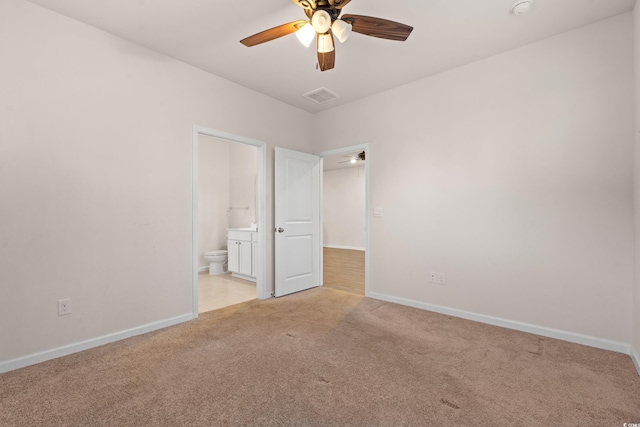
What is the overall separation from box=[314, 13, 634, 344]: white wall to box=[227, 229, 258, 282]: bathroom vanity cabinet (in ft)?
6.81

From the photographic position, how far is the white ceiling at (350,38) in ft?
7.52

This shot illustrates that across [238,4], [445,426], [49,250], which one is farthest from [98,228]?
[445,426]

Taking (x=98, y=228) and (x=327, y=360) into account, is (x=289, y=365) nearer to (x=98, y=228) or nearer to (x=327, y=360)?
(x=327, y=360)

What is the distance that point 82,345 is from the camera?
8.06 feet

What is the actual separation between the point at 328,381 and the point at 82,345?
6.92 ft

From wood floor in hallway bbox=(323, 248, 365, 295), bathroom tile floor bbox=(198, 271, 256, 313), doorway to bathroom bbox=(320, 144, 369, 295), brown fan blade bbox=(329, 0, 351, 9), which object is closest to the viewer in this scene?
brown fan blade bbox=(329, 0, 351, 9)

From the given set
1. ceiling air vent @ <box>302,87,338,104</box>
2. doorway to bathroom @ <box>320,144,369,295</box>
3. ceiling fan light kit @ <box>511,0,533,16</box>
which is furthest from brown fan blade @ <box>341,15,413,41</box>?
doorway to bathroom @ <box>320,144,369,295</box>

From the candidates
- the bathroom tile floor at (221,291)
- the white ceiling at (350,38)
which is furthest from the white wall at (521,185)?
the bathroom tile floor at (221,291)

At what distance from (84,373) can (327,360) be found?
1.76 m

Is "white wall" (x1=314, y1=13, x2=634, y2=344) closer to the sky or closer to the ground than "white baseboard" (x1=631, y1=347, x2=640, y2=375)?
closer to the sky

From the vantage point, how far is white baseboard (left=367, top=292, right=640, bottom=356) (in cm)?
244

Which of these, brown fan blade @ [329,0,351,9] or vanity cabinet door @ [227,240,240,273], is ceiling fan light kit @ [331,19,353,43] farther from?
vanity cabinet door @ [227,240,240,273]

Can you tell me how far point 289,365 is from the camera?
2.20 metres

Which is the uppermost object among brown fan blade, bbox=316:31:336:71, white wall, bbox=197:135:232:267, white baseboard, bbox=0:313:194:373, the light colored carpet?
brown fan blade, bbox=316:31:336:71
